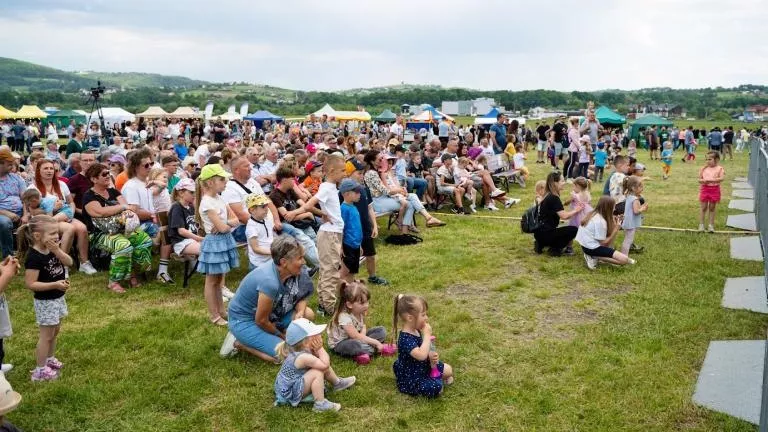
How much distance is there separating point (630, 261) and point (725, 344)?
2.68m

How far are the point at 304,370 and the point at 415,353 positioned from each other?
0.84 meters

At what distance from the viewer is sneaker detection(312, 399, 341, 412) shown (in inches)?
164

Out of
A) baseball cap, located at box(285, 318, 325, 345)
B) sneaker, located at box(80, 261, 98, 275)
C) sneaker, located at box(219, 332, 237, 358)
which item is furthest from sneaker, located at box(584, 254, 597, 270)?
sneaker, located at box(80, 261, 98, 275)

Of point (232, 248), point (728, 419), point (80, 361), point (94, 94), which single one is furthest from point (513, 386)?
point (94, 94)

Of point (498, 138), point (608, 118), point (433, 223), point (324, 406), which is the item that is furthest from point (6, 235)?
point (608, 118)

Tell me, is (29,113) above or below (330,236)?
above

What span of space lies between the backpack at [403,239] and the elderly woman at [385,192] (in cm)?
49

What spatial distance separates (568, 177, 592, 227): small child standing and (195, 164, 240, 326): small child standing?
512 centimetres

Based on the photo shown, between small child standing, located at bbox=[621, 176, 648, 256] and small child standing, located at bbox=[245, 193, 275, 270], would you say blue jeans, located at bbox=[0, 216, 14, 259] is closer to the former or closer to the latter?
small child standing, located at bbox=[245, 193, 275, 270]

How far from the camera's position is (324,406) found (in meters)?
4.17

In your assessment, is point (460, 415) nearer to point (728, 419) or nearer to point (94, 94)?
point (728, 419)

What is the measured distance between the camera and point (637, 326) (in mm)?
5652

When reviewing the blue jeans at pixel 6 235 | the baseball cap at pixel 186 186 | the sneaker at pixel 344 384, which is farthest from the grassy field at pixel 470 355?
the baseball cap at pixel 186 186

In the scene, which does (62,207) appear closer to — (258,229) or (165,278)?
(165,278)
